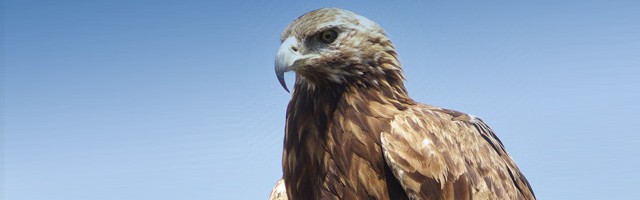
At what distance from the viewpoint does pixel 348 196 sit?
464cm

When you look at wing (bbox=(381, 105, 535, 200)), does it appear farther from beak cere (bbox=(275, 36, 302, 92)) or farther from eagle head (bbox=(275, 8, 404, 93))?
beak cere (bbox=(275, 36, 302, 92))

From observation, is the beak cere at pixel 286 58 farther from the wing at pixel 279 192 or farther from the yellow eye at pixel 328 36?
the wing at pixel 279 192

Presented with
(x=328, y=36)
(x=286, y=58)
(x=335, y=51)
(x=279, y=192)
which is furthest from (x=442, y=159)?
(x=279, y=192)

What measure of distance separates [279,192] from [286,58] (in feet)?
5.62

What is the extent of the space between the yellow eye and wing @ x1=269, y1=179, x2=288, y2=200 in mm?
1649

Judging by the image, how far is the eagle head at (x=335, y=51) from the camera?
472cm

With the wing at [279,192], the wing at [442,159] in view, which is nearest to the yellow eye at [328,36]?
the wing at [442,159]

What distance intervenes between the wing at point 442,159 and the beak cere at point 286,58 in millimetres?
855

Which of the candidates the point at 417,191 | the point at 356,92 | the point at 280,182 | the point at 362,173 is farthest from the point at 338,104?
the point at 280,182

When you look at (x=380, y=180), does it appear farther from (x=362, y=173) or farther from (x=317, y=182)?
(x=317, y=182)

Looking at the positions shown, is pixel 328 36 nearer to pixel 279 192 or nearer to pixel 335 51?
pixel 335 51

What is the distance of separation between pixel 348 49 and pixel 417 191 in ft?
3.90

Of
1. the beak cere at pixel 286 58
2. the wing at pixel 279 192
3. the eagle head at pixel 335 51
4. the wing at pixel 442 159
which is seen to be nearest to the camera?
the wing at pixel 442 159

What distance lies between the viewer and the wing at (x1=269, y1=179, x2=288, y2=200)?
19.1 ft
